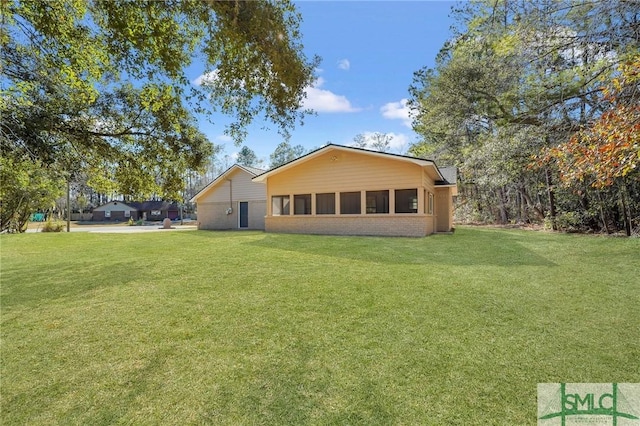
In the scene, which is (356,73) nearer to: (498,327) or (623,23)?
(623,23)

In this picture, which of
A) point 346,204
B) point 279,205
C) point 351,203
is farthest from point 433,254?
point 279,205

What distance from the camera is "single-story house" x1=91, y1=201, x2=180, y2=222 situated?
4838 cm

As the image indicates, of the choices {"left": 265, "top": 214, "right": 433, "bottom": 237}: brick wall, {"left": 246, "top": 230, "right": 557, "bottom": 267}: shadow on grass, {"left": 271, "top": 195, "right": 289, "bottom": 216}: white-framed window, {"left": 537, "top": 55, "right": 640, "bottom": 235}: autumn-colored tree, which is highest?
{"left": 537, "top": 55, "right": 640, "bottom": 235}: autumn-colored tree

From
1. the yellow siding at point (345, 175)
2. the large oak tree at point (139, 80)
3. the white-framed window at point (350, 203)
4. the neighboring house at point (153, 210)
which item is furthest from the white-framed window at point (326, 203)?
the neighboring house at point (153, 210)

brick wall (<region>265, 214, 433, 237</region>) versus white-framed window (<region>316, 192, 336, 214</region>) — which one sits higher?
white-framed window (<region>316, 192, 336, 214</region>)

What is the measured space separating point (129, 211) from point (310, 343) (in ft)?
179

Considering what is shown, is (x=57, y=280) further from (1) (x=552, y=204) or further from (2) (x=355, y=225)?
(1) (x=552, y=204)

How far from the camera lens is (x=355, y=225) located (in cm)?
1354

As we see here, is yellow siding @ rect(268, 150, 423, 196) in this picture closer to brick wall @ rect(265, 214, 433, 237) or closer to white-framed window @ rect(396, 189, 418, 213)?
white-framed window @ rect(396, 189, 418, 213)

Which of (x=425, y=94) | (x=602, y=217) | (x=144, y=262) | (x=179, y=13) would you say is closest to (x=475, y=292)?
(x=179, y=13)

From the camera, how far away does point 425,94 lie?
20.4m
